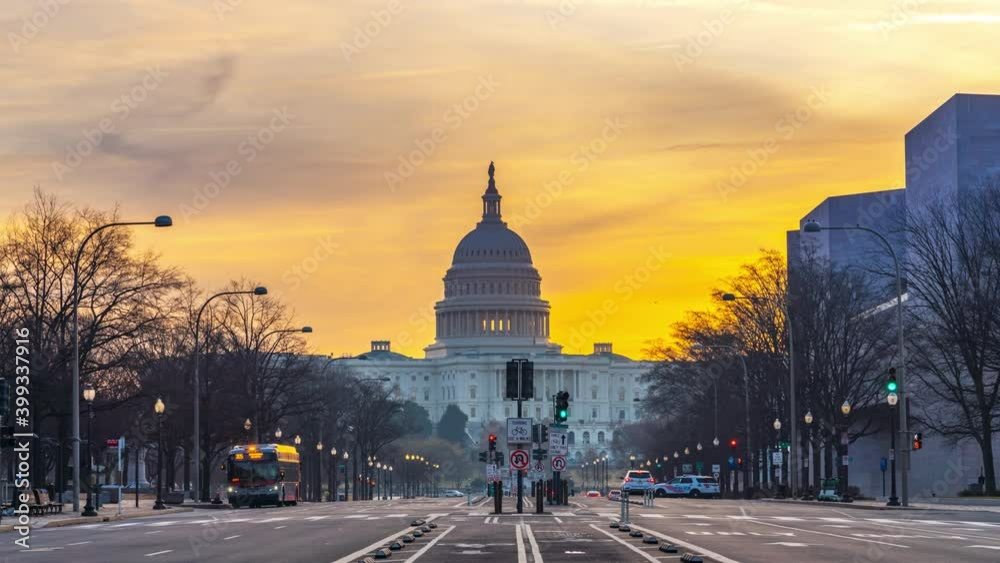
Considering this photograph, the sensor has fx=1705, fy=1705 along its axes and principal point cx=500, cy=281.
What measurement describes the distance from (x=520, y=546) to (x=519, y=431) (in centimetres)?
2303

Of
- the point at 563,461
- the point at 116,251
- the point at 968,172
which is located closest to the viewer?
the point at 563,461

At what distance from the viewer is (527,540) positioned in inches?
1419

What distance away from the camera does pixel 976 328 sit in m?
73.8

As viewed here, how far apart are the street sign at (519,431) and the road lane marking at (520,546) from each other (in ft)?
38.3

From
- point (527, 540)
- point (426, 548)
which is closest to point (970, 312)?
point (527, 540)

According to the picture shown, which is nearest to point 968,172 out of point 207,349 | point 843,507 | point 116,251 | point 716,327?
point 716,327

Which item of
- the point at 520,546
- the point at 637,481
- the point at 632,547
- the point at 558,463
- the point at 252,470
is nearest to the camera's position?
the point at 632,547

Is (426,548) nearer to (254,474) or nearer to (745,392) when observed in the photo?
(254,474)

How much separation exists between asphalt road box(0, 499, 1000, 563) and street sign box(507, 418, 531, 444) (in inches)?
166

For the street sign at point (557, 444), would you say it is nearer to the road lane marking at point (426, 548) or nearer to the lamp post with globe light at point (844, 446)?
the lamp post with globe light at point (844, 446)

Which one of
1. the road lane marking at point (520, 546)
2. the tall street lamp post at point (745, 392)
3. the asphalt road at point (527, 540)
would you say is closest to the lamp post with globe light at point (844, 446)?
the tall street lamp post at point (745, 392)

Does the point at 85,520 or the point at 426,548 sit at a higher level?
the point at 426,548

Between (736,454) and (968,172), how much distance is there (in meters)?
28.3

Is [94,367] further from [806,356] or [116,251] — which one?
[806,356]
